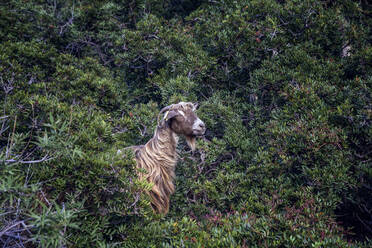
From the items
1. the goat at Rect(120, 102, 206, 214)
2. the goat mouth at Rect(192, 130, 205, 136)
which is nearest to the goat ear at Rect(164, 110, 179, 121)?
the goat at Rect(120, 102, 206, 214)

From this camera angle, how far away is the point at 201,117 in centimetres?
643

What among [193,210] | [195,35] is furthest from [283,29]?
[193,210]

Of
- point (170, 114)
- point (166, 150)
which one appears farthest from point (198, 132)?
point (166, 150)

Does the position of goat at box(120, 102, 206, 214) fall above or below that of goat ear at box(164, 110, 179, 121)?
below

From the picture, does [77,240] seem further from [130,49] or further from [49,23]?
[49,23]

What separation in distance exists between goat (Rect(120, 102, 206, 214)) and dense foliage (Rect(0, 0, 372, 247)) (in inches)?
15.4

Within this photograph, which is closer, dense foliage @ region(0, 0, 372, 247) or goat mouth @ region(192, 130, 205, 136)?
dense foliage @ region(0, 0, 372, 247)

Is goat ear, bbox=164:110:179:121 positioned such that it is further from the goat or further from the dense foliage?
the dense foliage

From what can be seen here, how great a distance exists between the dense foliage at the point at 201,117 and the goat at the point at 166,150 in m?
0.39

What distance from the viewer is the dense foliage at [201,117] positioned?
3781 millimetres

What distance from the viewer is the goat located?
5277mm

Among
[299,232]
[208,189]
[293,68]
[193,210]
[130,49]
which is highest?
[293,68]

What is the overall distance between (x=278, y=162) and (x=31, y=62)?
5.81 m

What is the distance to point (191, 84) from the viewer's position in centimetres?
657
